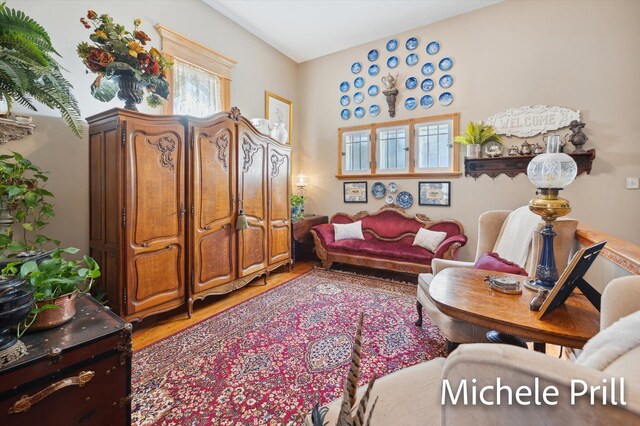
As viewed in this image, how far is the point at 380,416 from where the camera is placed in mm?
811

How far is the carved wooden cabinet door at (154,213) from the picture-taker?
213cm

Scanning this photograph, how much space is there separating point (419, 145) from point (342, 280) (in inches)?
90.0

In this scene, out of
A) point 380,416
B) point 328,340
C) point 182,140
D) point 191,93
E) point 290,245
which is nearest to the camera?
point 380,416

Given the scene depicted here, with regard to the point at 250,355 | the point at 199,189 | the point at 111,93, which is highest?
the point at 111,93

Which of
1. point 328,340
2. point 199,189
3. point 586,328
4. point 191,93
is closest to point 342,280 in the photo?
point 328,340

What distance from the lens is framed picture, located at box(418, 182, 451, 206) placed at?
12.9ft

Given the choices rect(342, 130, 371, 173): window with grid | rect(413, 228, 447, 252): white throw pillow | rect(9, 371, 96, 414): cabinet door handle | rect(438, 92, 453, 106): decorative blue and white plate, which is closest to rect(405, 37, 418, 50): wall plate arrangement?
rect(438, 92, 453, 106): decorative blue and white plate

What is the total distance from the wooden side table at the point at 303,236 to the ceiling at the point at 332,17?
279 centimetres

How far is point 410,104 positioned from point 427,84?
340 mm

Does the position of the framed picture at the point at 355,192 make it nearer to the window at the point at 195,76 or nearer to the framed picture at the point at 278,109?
the framed picture at the point at 278,109

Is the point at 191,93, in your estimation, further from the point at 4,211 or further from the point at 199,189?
the point at 4,211

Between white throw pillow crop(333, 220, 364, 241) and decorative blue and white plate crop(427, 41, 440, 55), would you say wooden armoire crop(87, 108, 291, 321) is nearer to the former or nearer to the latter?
white throw pillow crop(333, 220, 364, 241)

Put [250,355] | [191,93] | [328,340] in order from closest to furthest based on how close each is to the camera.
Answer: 1. [250,355]
2. [328,340]
3. [191,93]

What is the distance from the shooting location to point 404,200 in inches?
167
